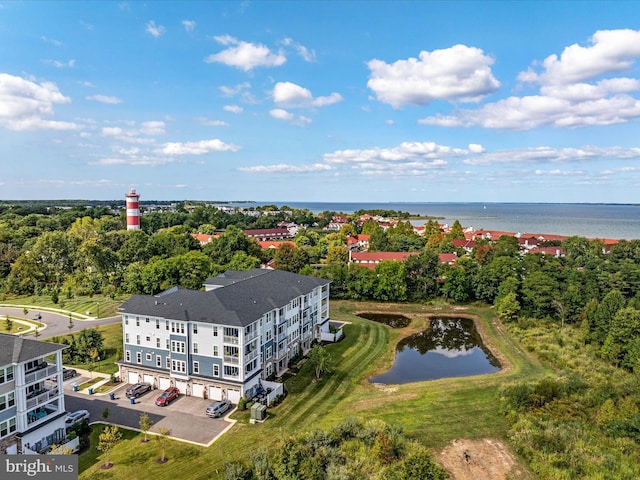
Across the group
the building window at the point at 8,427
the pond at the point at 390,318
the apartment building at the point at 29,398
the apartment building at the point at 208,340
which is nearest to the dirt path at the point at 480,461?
the apartment building at the point at 208,340

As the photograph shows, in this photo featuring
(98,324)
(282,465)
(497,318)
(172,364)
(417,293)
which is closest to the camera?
(282,465)

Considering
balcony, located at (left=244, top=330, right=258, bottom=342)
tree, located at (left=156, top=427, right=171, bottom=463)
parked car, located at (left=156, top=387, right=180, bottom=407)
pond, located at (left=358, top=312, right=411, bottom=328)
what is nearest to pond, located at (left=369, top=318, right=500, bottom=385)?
pond, located at (left=358, top=312, right=411, bottom=328)

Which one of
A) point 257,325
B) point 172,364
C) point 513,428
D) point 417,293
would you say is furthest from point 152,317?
point 417,293

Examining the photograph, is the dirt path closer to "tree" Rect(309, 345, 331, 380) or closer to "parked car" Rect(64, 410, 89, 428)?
"tree" Rect(309, 345, 331, 380)

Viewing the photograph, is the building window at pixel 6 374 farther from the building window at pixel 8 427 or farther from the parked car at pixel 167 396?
the parked car at pixel 167 396

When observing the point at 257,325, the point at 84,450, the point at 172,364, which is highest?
the point at 257,325

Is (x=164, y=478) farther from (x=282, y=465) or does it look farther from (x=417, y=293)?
(x=417, y=293)

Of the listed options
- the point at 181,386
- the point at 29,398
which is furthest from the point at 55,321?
the point at 29,398
